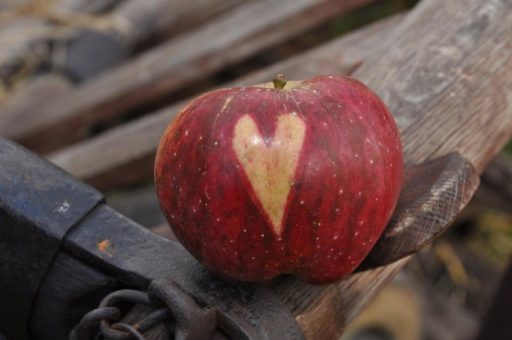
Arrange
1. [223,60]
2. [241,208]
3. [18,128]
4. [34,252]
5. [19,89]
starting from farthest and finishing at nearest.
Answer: [19,89], [18,128], [223,60], [34,252], [241,208]

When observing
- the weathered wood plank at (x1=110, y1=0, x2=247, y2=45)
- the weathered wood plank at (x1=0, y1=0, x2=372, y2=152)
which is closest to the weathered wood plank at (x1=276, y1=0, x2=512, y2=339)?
the weathered wood plank at (x1=0, y1=0, x2=372, y2=152)

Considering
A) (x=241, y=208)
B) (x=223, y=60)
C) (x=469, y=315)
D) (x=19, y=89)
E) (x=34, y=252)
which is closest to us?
(x=241, y=208)

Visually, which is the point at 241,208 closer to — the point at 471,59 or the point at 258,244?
the point at 258,244

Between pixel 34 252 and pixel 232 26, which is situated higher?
pixel 34 252

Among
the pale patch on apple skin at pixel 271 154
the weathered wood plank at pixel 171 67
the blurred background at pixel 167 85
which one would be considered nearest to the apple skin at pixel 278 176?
the pale patch on apple skin at pixel 271 154

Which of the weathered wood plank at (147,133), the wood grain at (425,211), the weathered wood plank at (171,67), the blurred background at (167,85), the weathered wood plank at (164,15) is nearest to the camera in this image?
the wood grain at (425,211)

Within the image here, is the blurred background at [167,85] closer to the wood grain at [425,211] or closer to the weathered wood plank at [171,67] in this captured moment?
the weathered wood plank at [171,67]

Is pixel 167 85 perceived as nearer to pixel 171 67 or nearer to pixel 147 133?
pixel 171 67

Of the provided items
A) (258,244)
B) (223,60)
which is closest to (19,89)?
(223,60)
